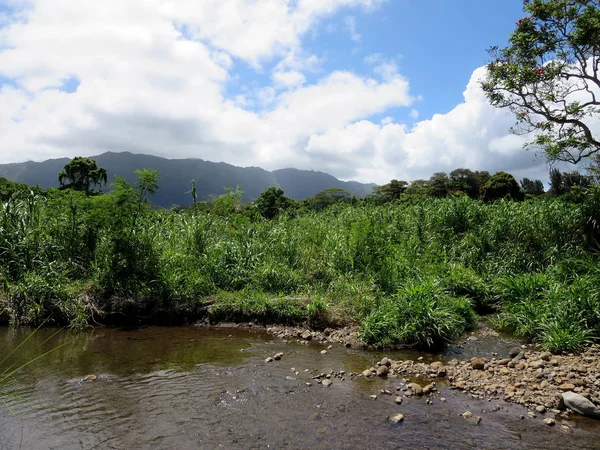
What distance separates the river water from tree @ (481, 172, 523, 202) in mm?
38896

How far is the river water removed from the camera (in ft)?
14.9

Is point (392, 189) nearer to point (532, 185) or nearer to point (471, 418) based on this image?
point (532, 185)

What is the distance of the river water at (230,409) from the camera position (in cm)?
455

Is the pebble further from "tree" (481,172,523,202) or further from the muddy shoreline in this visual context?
"tree" (481,172,523,202)

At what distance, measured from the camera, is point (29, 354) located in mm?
7535

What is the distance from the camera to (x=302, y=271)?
1144 centimetres

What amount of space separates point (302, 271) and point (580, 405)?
292 inches

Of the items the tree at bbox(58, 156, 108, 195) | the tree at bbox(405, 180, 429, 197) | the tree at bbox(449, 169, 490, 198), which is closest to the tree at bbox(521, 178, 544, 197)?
the tree at bbox(449, 169, 490, 198)

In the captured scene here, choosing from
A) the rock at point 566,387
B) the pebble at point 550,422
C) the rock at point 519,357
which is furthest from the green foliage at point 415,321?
the pebble at point 550,422

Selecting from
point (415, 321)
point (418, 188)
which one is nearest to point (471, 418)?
point (415, 321)

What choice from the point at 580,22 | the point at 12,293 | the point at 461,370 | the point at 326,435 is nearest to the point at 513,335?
the point at 461,370

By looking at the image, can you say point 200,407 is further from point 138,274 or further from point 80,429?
point 138,274

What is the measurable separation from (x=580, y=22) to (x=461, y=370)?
9923 mm

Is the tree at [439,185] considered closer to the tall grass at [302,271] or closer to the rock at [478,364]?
the tall grass at [302,271]
